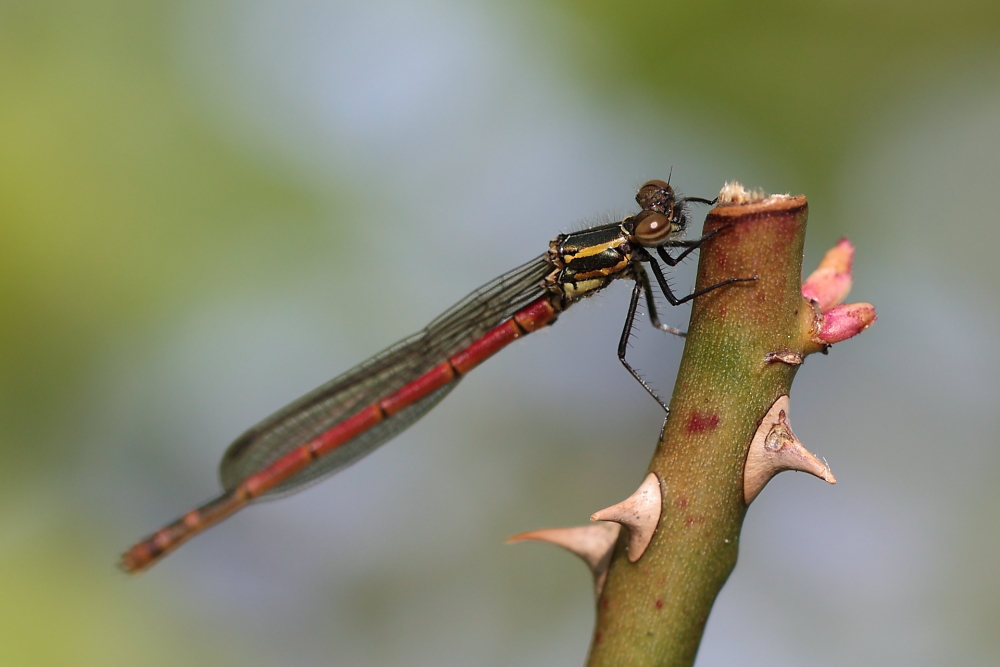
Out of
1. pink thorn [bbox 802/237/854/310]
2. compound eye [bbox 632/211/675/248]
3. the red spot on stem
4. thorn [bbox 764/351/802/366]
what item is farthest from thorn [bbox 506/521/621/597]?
compound eye [bbox 632/211/675/248]

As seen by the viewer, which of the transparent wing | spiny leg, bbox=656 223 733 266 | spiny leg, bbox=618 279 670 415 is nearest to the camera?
spiny leg, bbox=656 223 733 266

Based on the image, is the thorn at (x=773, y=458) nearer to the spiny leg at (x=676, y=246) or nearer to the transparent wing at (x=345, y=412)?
the spiny leg at (x=676, y=246)

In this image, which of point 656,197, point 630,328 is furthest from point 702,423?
point 630,328

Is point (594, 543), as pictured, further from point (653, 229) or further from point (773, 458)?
point (653, 229)

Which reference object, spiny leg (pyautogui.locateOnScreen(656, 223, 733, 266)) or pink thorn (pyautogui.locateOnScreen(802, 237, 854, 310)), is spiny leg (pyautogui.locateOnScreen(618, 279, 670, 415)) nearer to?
spiny leg (pyautogui.locateOnScreen(656, 223, 733, 266))

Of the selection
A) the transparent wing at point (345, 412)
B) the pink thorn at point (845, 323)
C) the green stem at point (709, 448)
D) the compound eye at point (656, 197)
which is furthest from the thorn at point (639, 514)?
the transparent wing at point (345, 412)
